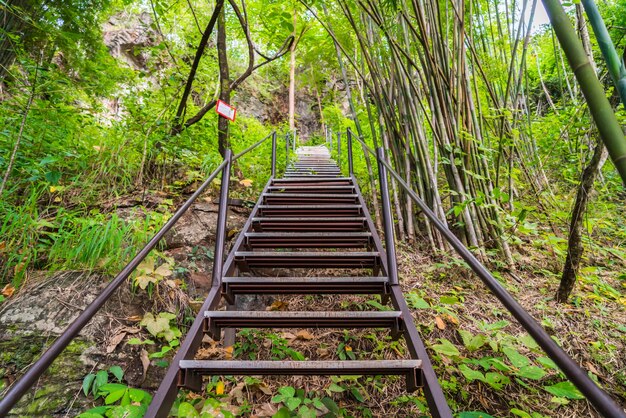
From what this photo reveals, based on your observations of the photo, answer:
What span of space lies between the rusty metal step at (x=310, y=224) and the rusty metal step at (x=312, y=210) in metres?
0.22

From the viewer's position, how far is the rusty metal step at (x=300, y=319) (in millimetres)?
1406

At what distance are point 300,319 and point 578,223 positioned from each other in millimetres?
1800

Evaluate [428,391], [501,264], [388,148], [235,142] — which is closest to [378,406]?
[428,391]

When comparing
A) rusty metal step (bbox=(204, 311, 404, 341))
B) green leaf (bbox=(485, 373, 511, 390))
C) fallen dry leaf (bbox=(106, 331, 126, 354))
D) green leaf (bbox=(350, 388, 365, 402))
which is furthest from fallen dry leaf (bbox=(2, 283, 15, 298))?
green leaf (bbox=(485, 373, 511, 390))

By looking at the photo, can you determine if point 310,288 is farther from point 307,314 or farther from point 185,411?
point 185,411

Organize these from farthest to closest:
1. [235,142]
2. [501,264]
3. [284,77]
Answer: [284,77], [235,142], [501,264]

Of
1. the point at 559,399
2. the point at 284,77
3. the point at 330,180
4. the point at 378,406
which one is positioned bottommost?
the point at 378,406

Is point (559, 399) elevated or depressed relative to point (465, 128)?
depressed

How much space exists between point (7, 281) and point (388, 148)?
124 inches

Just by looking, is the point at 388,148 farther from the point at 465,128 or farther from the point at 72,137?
the point at 72,137

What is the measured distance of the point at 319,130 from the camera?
1617 centimetres

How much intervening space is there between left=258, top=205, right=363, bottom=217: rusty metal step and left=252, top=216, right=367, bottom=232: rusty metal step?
224 mm

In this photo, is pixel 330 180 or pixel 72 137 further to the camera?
pixel 330 180

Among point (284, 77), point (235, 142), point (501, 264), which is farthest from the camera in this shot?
point (284, 77)
